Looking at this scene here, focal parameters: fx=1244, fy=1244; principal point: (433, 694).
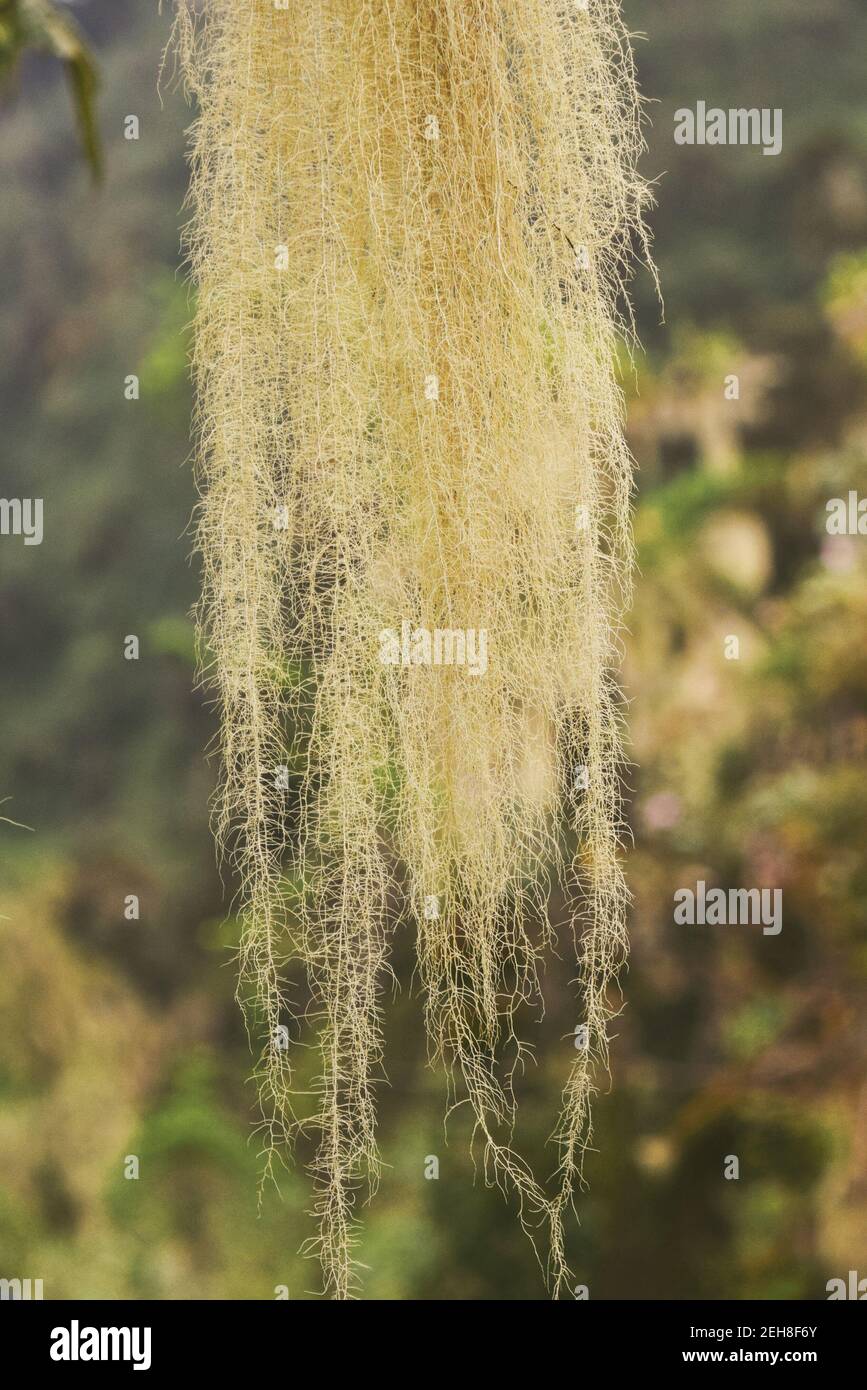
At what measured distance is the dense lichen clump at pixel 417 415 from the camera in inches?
56.4

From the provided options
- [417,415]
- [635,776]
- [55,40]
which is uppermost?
[55,40]

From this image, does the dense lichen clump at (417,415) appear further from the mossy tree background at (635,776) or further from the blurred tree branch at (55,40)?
the mossy tree background at (635,776)

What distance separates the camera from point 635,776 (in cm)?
187

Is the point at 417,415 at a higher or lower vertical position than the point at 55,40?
lower

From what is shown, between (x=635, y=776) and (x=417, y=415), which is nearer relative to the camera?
(x=417, y=415)

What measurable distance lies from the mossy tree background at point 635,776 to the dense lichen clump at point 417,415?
346mm

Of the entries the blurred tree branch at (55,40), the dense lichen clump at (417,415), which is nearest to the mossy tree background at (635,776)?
the blurred tree branch at (55,40)

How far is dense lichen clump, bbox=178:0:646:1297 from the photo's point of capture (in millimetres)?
1432

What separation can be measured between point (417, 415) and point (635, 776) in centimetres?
69

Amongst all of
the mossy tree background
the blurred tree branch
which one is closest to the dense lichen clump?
the blurred tree branch

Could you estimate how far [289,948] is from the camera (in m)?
1.82

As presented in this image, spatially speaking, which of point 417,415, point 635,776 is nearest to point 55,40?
point 417,415

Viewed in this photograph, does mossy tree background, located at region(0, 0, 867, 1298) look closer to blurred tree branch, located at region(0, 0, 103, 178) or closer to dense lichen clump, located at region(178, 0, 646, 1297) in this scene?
blurred tree branch, located at region(0, 0, 103, 178)

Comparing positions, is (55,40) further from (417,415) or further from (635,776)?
(635,776)
